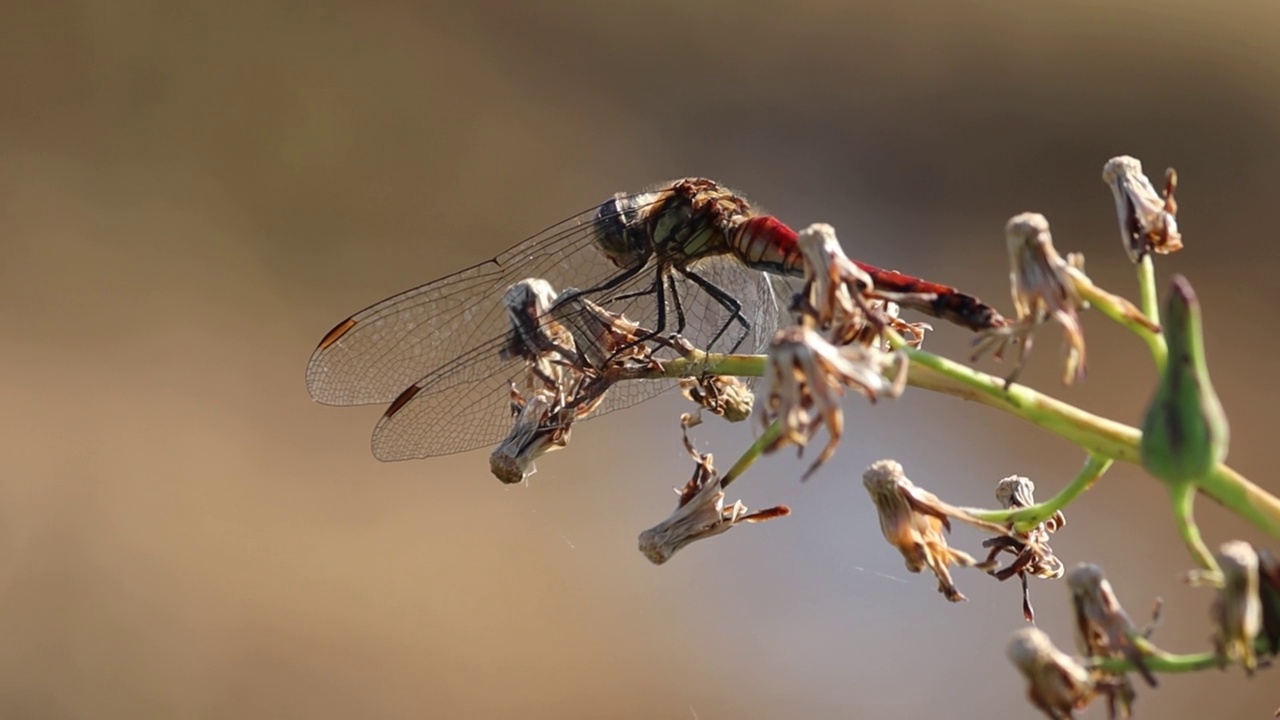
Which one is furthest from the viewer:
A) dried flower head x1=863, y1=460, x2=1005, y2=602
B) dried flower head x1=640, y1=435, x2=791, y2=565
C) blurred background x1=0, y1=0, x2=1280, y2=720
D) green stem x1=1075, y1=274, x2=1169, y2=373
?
blurred background x1=0, y1=0, x2=1280, y2=720

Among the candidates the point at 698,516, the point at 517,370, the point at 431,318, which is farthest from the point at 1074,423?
the point at 431,318

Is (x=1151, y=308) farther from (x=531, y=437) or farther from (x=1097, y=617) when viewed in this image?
(x=531, y=437)

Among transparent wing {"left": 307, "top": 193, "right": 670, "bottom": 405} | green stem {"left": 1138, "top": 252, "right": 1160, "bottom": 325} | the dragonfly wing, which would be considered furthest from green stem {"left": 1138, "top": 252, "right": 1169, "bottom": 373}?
transparent wing {"left": 307, "top": 193, "right": 670, "bottom": 405}

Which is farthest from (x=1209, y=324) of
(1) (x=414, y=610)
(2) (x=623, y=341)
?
(2) (x=623, y=341)

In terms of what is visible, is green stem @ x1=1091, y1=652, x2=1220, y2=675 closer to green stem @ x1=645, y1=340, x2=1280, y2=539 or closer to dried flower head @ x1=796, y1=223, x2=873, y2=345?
green stem @ x1=645, y1=340, x2=1280, y2=539

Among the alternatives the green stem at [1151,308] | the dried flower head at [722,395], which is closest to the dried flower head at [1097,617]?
the green stem at [1151,308]

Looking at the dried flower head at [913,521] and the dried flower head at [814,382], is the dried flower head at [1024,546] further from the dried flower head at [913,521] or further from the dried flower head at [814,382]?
the dried flower head at [814,382]
